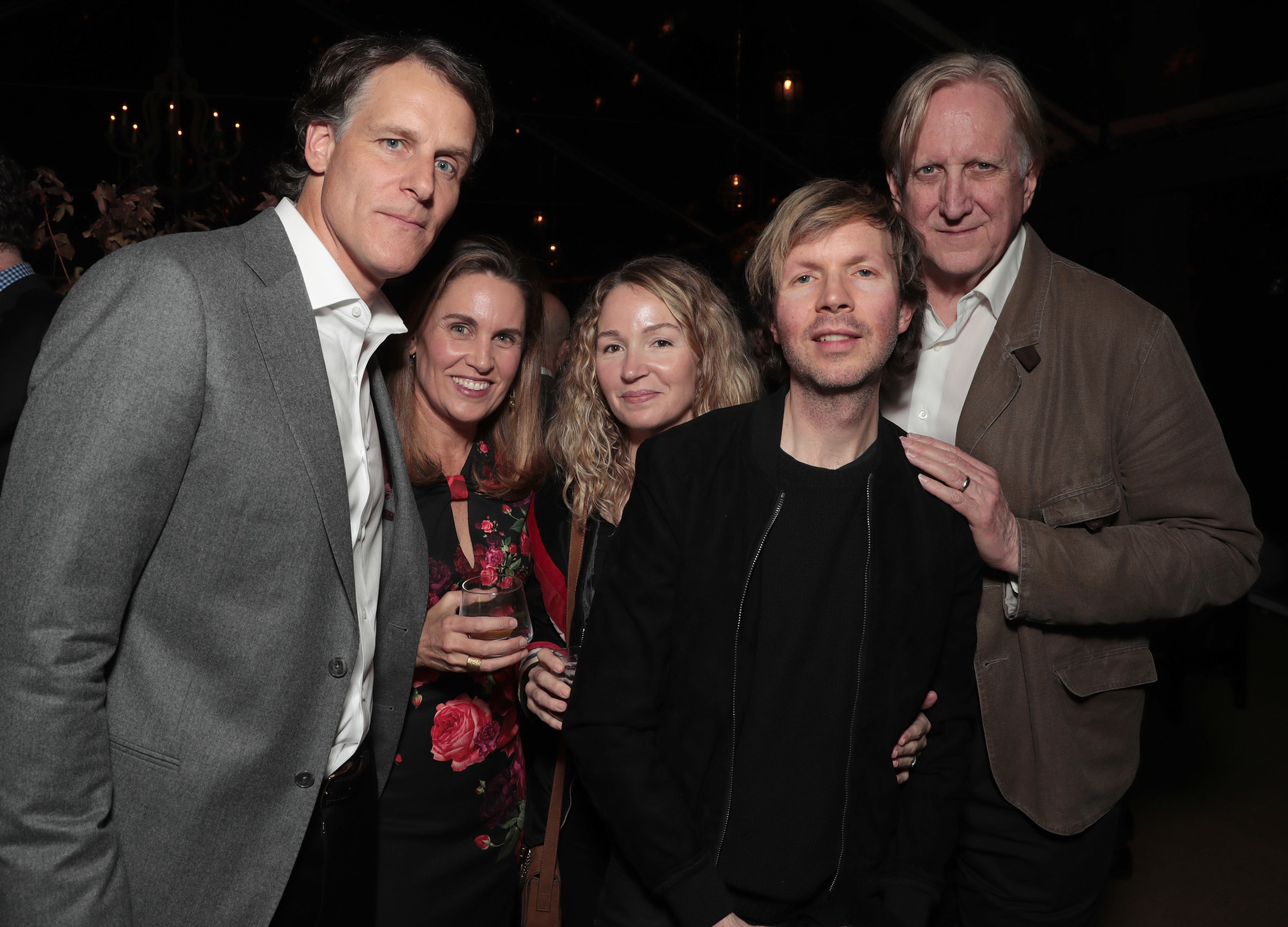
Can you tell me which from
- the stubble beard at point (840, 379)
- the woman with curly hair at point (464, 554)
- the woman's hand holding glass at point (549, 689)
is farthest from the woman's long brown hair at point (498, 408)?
the stubble beard at point (840, 379)

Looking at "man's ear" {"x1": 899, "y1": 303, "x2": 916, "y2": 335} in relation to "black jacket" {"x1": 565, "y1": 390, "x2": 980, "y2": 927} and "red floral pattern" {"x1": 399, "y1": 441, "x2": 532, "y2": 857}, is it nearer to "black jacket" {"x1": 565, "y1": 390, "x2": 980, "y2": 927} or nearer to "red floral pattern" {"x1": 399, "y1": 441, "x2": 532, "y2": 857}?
"black jacket" {"x1": 565, "y1": 390, "x2": 980, "y2": 927}

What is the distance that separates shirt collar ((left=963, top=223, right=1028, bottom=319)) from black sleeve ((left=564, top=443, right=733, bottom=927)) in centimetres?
88

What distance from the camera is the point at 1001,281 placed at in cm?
195

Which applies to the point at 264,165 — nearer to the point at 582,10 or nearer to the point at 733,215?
the point at 582,10

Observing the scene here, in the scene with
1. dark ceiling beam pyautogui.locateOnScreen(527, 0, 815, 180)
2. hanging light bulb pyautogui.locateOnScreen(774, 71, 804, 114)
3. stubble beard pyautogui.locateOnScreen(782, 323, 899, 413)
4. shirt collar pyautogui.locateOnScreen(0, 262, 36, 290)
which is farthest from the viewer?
dark ceiling beam pyautogui.locateOnScreen(527, 0, 815, 180)

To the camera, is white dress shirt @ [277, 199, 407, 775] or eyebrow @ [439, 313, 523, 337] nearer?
white dress shirt @ [277, 199, 407, 775]

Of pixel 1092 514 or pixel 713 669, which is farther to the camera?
pixel 1092 514

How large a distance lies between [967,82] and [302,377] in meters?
1.57

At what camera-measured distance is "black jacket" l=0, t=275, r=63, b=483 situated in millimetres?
2648

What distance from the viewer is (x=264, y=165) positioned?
6.06 m

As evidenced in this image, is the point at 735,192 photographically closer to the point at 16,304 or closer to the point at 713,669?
the point at 16,304

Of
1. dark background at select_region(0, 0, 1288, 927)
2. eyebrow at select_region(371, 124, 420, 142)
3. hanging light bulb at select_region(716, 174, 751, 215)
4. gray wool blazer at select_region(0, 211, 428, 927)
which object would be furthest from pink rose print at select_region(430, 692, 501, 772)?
hanging light bulb at select_region(716, 174, 751, 215)

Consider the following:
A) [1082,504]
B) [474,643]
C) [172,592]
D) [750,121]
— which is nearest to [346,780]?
[474,643]

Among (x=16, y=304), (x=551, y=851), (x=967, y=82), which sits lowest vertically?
(x=551, y=851)
